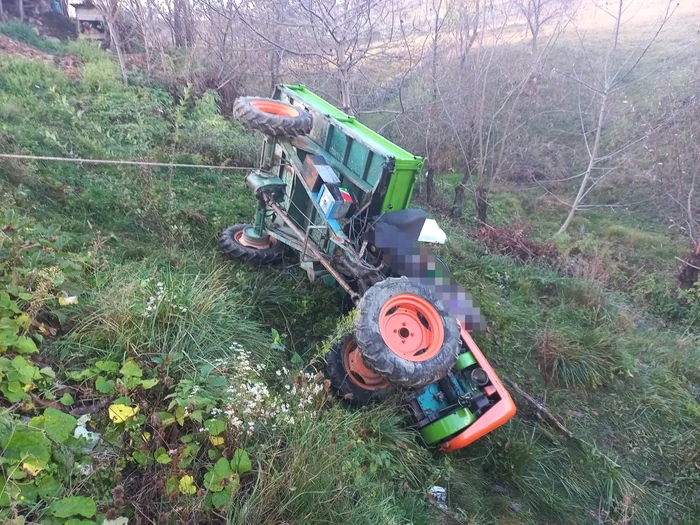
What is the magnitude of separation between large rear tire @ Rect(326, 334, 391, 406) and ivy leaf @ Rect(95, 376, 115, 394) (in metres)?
1.59

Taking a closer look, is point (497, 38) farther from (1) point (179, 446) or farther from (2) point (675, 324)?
(1) point (179, 446)

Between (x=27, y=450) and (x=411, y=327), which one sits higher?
(x=27, y=450)

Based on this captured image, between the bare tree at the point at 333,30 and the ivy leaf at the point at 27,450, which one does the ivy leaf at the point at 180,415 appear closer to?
the ivy leaf at the point at 27,450

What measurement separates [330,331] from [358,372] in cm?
81

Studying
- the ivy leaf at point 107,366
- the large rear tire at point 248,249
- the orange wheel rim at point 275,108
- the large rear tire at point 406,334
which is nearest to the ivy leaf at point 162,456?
the ivy leaf at point 107,366

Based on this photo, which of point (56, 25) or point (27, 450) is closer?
point (27, 450)

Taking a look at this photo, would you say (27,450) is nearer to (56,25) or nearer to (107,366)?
(107,366)

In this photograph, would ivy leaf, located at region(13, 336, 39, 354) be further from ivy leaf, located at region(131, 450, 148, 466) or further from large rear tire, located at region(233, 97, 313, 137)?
large rear tire, located at region(233, 97, 313, 137)

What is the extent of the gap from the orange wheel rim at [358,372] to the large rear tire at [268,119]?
210 centimetres

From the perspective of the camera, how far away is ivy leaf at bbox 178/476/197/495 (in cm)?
190

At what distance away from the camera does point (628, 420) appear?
471 centimetres

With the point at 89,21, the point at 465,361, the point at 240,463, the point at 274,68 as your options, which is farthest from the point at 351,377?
the point at 89,21

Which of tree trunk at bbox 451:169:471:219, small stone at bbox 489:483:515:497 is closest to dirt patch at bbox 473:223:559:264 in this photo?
tree trunk at bbox 451:169:471:219

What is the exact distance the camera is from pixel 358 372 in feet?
11.4
